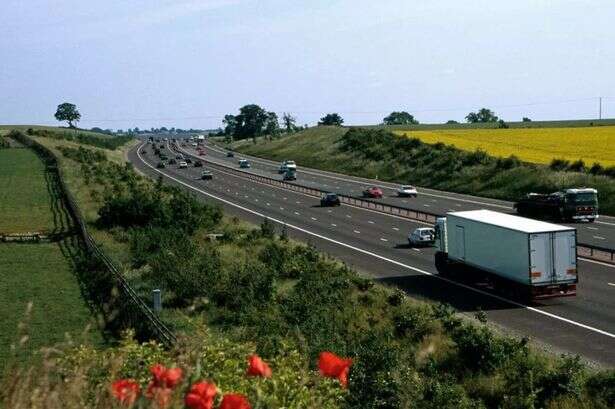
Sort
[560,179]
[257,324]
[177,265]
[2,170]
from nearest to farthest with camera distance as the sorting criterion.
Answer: [257,324]
[177,265]
[560,179]
[2,170]

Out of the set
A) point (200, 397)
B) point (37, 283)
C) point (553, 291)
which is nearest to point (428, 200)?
point (37, 283)

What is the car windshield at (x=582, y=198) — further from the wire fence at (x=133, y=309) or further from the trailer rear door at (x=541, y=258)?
the wire fence at (x=133, y=309)

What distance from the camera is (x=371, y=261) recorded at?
4269cm

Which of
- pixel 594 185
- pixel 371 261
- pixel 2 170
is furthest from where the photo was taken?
pixel 2 170

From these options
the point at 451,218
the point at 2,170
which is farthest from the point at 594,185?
the point at 2,170

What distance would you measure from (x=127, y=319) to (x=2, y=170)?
80.9m

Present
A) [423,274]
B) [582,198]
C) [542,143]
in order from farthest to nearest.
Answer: [542,143]
[582,198]
[423,274]

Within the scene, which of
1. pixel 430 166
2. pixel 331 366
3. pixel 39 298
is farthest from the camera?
pixel 430 166

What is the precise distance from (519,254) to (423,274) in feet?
27.2

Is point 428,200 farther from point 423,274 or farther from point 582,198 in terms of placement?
point 423,274

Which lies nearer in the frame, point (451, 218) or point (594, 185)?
point (451, 218)

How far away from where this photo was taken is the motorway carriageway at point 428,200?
5156 cm

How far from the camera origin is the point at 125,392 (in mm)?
5203

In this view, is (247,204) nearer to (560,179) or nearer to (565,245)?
(560,179)
